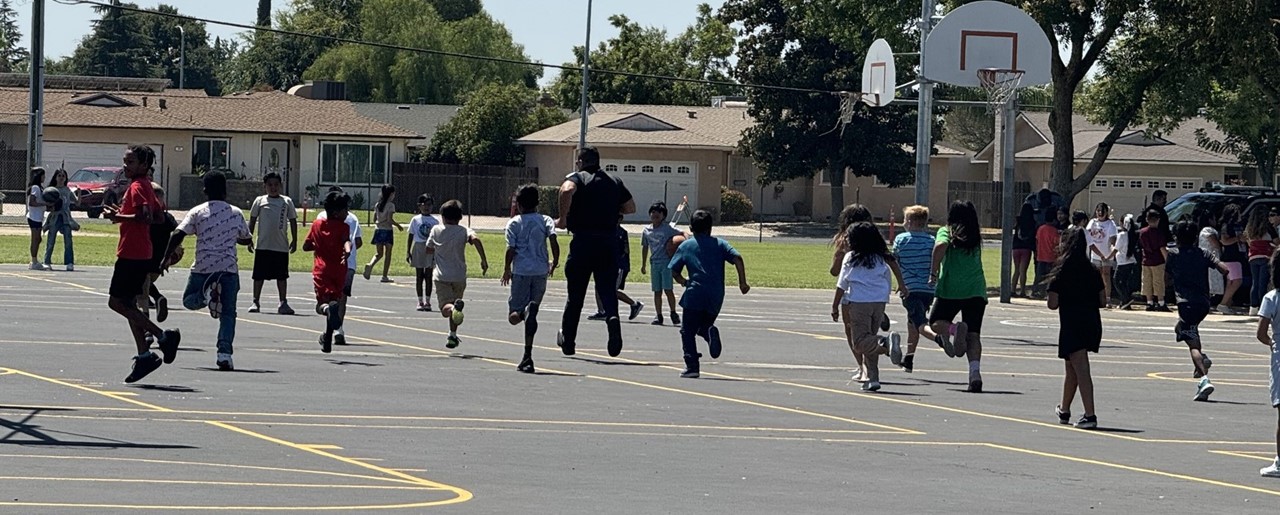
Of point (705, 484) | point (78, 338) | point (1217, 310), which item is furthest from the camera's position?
point (1217, 310)

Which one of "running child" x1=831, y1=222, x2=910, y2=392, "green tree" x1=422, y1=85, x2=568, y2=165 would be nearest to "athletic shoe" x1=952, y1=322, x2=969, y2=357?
"running child" x1=831, y1=222, x2=910, y2=392

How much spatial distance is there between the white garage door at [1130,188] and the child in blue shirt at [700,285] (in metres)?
56.0

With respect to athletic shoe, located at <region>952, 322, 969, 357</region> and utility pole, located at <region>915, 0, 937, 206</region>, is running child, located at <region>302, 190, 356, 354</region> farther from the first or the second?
utility pole, located at <region>915, 0, 937, 206</region>

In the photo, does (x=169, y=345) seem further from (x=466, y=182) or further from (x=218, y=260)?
(x=466, y=182)

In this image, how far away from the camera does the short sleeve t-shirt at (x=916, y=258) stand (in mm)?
17328

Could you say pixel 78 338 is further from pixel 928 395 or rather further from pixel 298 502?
pixel 298 502

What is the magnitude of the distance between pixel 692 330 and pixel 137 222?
4770 millimetres

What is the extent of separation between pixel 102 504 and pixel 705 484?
10.4ft

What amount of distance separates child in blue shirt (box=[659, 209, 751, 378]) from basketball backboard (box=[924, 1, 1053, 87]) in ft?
54.1

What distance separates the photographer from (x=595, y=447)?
11.6 meters

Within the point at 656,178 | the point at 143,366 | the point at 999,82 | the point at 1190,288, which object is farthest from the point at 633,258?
the point at 143,366

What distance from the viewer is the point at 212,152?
69000 mm

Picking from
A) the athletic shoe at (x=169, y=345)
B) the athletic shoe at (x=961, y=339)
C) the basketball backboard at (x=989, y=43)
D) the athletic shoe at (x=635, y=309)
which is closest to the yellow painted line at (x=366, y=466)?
the athletic shoe at (x=169, y=345)

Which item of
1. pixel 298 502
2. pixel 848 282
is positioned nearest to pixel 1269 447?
pixel 848 282
